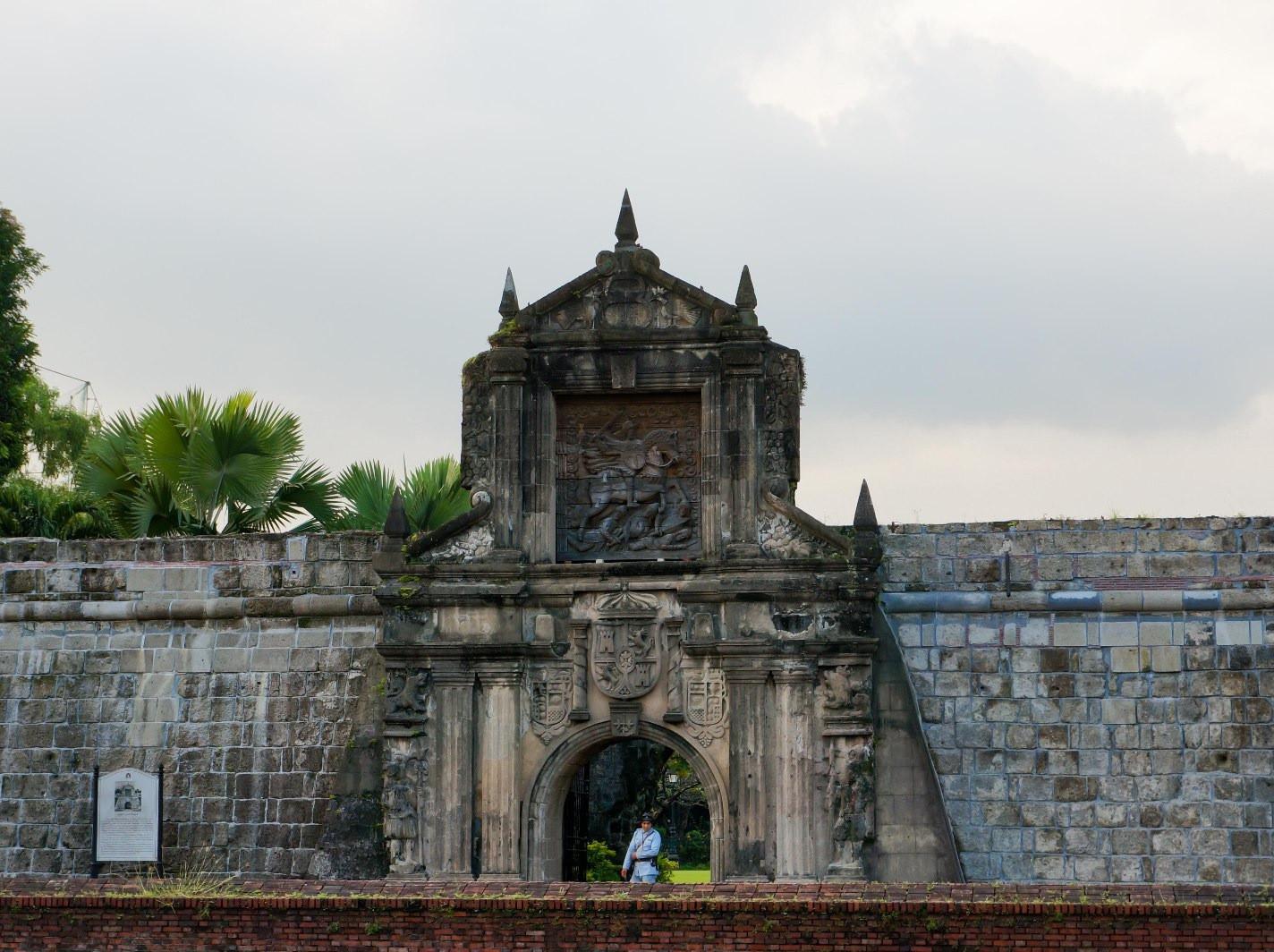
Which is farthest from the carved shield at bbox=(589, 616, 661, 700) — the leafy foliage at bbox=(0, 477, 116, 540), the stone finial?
the leafy foliage at bbox=(0, 477, 116, 540)

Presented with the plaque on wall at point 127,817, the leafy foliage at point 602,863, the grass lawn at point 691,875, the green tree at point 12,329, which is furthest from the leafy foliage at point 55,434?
the plaque on wall at point 127,817

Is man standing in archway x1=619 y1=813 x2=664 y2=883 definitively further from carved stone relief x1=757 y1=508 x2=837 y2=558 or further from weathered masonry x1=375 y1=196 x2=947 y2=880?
carved stone relief x1=757 y1=508 x2=837 y2=558

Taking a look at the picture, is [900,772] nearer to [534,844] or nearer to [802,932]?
[534,844]

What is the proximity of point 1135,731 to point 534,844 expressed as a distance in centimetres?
572

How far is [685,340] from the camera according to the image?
1875 cm

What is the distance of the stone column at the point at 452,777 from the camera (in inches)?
721

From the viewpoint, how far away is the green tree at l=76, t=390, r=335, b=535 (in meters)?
21.8

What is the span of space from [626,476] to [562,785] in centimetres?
300

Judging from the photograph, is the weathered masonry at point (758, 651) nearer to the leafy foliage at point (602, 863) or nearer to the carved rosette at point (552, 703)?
the carved rosette at point (552, 703)

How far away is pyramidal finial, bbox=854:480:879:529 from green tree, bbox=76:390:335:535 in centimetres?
696

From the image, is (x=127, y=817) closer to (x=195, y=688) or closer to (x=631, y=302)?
(x=195, y=688)

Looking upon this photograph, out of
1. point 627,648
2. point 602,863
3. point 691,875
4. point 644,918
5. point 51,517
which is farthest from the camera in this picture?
point 691,875

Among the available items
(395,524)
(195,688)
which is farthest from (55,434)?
(395,524)

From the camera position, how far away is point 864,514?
1828 cm
